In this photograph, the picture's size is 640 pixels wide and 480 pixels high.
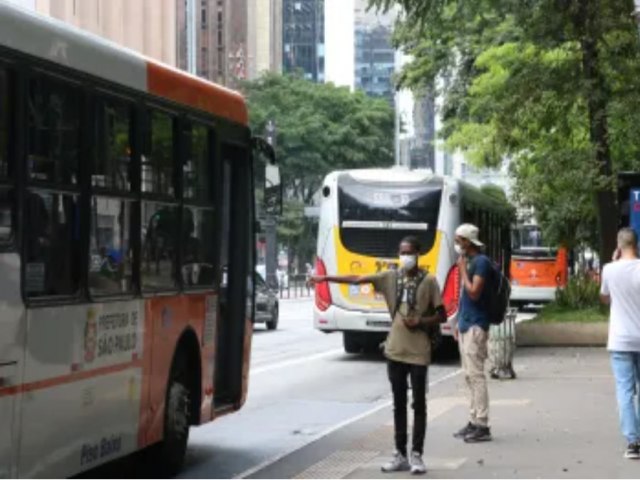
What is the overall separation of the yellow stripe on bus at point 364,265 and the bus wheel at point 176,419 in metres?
12.0

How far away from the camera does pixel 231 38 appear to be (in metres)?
107

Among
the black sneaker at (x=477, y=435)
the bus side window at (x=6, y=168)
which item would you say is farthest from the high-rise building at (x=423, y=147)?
the bus side window at (x=6, y=168)

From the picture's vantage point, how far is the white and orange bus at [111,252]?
7027 millimetres

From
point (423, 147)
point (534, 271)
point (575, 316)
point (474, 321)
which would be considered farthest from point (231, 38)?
point (474, 321)

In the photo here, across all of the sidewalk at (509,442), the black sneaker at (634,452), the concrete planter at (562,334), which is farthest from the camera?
the concrete planter at (562,334)

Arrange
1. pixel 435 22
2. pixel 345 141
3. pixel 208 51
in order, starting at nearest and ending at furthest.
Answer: pixel 435 22
pixel 345 141
pixel 208 51

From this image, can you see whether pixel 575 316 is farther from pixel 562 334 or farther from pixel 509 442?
pixel 509 442

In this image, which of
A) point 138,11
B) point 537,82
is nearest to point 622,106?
point 537,82

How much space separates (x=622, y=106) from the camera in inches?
908

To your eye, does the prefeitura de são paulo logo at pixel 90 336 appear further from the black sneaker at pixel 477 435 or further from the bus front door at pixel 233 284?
the black sneaker at pixel 477 435

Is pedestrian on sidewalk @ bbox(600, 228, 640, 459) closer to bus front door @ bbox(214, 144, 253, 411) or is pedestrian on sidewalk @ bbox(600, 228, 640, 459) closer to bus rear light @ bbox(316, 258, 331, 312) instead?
bus front door @ bbox(214, 144, 253, 411)

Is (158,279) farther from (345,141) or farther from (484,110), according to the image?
(345,141)

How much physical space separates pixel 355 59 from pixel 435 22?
350 ft

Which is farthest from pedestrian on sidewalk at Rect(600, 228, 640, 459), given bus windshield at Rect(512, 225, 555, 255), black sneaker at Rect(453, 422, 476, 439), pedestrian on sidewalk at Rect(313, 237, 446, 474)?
bus windshield at Rect(512, 225, 555, 255)
